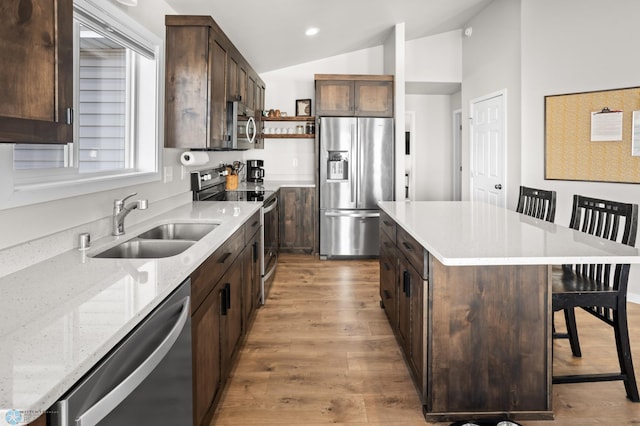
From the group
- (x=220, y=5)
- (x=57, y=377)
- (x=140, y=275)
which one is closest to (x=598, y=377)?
(x=140, y=275)

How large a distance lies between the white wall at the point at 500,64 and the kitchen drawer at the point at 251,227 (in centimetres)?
307

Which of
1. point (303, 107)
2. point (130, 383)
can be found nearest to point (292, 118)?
point (303, 107)

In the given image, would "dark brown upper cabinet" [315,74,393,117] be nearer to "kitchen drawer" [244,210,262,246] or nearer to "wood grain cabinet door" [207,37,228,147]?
"wood grain cabinet door" [207,37,228,147]

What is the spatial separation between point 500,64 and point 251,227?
380cm

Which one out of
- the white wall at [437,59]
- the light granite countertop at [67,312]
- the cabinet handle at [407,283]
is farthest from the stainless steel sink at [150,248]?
the white wall at [437,59]

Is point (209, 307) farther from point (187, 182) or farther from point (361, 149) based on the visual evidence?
point (361, 149)

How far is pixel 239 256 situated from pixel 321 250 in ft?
10.0

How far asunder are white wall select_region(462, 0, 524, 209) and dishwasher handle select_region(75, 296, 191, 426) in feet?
14.8

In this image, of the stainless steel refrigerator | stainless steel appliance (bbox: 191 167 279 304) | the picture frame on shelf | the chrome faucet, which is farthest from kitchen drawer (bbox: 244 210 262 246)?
the picture frame on shelf

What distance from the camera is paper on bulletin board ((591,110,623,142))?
13.1ft

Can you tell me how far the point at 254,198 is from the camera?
3973 mm

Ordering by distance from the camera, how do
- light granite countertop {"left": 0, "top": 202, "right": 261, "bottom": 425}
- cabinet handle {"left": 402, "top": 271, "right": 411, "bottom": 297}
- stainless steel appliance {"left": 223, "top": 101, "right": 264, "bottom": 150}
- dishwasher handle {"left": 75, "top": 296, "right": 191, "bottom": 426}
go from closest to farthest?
light granite countertop {"left": 0, "top": 202, "right": 261, "bottom": 425}
dishwasher handle {"left": 75, "top": 296, "right": 191, "bottom": 426}
cabinet handle {"left": 402, "top": 271, "right": 411, "bottom": 297}
stainless steel appliance {"left": 223, "top": 101, "right": 264, "bottom": 150}

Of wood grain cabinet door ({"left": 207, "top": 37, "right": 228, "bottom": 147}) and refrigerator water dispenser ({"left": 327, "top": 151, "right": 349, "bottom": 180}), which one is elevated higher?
wood grain cabinet door ({"left": 207, "top": 37, "right": 228, "bottom": 147})

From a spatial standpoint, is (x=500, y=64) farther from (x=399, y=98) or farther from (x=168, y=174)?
(x=168, y=174)
